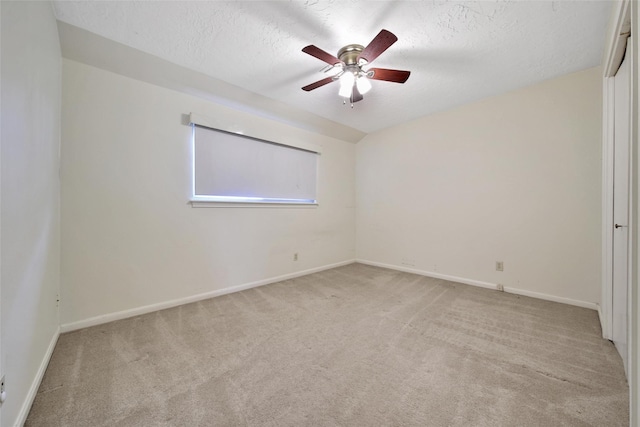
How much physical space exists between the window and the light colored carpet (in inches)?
53.1

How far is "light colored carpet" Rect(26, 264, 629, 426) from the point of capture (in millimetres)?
1163

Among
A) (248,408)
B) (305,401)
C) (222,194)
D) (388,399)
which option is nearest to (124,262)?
(222,194)

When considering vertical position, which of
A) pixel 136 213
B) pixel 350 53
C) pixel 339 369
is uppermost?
pixel 350 53

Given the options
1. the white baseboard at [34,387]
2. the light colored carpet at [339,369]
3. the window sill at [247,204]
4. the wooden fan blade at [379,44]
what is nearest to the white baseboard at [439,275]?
the light colored carpet at [339,369]

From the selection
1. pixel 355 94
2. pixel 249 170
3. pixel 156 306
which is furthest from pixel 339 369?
pixel 249 170

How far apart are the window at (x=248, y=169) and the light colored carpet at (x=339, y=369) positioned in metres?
1.35

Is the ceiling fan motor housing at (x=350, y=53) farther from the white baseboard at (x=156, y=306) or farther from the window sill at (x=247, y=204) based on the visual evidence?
the white baseboard at (x=156, y=306)

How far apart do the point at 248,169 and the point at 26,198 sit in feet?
6.68

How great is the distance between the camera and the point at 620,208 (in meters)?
1.70

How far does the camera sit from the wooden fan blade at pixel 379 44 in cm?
152

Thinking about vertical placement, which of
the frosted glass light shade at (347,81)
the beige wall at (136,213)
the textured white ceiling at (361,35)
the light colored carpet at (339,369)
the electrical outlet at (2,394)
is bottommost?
the light colored carpet at (339,369)

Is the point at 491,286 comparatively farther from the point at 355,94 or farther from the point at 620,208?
the point at 355,94

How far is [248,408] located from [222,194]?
222 centimetres

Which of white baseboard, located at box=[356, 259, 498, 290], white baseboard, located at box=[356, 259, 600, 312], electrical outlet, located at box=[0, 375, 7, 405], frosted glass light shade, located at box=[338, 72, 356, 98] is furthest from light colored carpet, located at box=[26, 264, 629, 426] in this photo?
frosted glass light shade, located at box=[338, 72, 356, 98]
